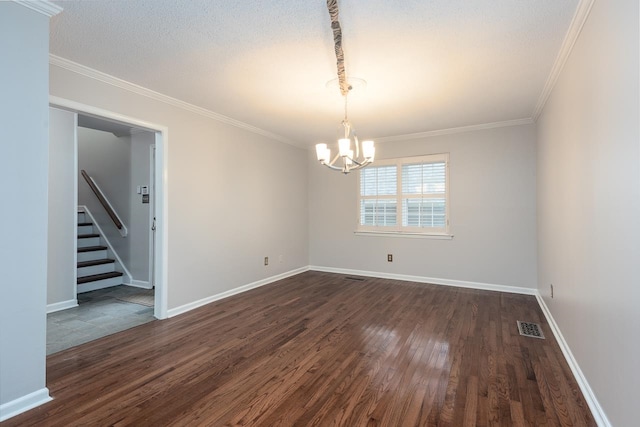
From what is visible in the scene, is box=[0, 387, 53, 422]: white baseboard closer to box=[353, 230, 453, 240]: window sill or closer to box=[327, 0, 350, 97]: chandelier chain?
box=[327, 0, 350, 97]: chandelier chain

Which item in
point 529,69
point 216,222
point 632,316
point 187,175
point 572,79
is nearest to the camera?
point 632,316

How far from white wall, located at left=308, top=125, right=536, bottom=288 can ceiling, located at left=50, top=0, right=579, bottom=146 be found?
0.83 m

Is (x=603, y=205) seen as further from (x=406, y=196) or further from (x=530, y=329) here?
(x=406, y=196)

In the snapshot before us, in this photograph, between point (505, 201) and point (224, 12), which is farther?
point (505, 201)

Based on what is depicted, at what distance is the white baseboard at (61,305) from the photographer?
11.6 feet

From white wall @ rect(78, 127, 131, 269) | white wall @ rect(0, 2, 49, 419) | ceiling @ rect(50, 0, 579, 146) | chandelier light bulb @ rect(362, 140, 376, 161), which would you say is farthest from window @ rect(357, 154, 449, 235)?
white wall @ rect(0, 2, 49, 419)

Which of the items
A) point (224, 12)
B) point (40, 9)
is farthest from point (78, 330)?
point (224, 12)

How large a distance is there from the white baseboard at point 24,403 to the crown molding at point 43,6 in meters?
2.29

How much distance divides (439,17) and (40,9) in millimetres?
2450

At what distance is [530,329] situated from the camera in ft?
9.87

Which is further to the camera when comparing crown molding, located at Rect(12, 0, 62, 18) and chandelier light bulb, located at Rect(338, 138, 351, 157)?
chandelier light bulb, located at Rect(338, 138, 351, 157)

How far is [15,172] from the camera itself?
1.79 metres

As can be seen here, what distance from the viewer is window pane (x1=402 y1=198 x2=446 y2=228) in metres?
4.82

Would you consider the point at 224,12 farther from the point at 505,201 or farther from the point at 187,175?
the point at 505,201
